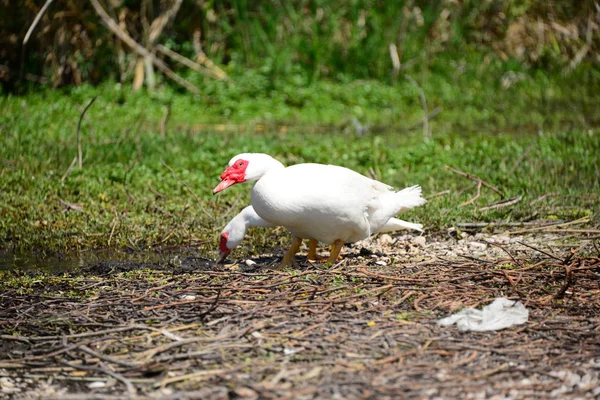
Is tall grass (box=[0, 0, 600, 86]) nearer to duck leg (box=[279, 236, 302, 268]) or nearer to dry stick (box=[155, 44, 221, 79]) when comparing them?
dry stick (box=[155, 44, 221, 79])

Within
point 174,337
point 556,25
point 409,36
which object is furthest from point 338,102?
point 174,337

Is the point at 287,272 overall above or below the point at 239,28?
below

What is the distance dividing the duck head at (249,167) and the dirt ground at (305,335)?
0.60 metres

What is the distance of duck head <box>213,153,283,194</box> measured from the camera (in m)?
5.21

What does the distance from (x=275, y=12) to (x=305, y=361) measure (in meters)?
10.2

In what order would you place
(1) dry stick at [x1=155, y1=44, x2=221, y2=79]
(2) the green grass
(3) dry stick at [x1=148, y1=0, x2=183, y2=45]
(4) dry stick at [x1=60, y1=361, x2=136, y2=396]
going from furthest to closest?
(1) dry stick at [x1=155, y1=44, x2=221, y2=79]
(3) dry stick at [x1=148, y1=0, x2=183, y2=45]
(2) the green grass
(4) dry stick at [x1=60, y1=361, x2=136, y2=396]

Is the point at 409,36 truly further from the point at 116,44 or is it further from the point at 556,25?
the point at 116,44

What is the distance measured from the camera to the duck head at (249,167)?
17.1 ft

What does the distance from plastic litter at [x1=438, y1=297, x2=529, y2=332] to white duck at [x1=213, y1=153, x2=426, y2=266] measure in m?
1.25

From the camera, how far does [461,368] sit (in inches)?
140

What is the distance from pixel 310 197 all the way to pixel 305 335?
1281 mm

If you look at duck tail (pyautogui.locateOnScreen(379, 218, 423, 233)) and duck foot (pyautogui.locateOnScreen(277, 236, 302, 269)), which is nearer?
duck foot (pyautogui.locateOnScreen(277, 236, 302, 269))

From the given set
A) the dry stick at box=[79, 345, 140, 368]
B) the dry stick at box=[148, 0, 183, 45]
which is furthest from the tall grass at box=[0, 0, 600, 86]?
the dry stick at box=[79, 345, 140, 368]

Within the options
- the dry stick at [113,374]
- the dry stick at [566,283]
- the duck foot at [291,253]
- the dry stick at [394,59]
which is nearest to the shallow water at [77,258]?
the duck foot at [291,253]
